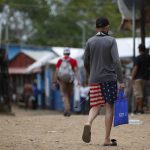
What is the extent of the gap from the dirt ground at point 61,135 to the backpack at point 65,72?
4.71 ft

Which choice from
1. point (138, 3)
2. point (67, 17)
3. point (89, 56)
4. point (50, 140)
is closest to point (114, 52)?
point (89, 56)

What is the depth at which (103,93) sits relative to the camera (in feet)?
29.1

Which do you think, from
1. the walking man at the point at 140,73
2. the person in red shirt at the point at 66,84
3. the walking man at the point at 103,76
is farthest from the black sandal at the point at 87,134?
the walking man at the point at 140,73

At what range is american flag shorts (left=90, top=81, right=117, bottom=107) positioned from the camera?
885 centimetres

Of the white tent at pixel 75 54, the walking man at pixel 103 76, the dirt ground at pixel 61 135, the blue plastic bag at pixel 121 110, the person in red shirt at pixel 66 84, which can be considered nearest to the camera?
the dirt ground at pixel 61 135

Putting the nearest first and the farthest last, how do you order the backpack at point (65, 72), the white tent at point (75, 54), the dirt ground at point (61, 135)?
the dirt ground at point (61, 135) → the backpack at point (65, 72) → the white tent at point (75, 54)

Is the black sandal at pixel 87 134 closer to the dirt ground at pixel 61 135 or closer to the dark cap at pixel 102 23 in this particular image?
the dirt ground at pixel 61 135

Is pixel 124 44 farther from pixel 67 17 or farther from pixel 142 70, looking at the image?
pixel 67 17

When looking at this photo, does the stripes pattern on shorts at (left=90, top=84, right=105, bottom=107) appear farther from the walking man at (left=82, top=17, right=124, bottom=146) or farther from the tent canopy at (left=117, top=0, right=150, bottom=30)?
the tent canopy at (left=117, top=0, right=150, bottom=30)

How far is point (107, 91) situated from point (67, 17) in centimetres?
4420

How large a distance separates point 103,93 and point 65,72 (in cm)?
592

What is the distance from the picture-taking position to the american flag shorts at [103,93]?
8.85m

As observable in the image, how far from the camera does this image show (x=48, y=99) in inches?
1320

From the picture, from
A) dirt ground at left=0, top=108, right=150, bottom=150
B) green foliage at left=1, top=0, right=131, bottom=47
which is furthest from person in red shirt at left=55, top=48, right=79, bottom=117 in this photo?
green foliage at left=1, top=0, right=131, bottom=47
